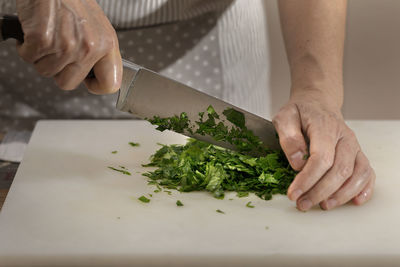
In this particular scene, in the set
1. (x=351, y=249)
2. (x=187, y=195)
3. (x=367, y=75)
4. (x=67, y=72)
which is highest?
(x=67, y=72)

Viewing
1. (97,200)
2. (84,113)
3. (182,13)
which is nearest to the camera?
(97,200)

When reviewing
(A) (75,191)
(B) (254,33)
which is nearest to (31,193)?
(A) (75,191)

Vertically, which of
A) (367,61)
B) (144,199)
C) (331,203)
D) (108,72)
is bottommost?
(367,61)

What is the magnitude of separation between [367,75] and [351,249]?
2632 mm

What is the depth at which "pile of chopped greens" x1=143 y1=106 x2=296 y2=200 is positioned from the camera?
1288 mm

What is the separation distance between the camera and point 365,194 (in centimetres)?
125

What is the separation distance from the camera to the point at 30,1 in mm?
1091

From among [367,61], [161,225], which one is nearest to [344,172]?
[161,225]

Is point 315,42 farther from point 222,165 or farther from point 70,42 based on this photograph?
point 70,42

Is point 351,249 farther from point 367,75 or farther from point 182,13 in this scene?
point 367,75

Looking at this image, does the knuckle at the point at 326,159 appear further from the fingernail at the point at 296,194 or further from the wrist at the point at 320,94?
the wrist at the point at 320,94

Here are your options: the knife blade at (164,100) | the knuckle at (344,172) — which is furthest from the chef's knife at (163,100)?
the knuckle at (344,172)

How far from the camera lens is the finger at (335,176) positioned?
47.3 inches

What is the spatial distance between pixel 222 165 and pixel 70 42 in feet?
1.43
